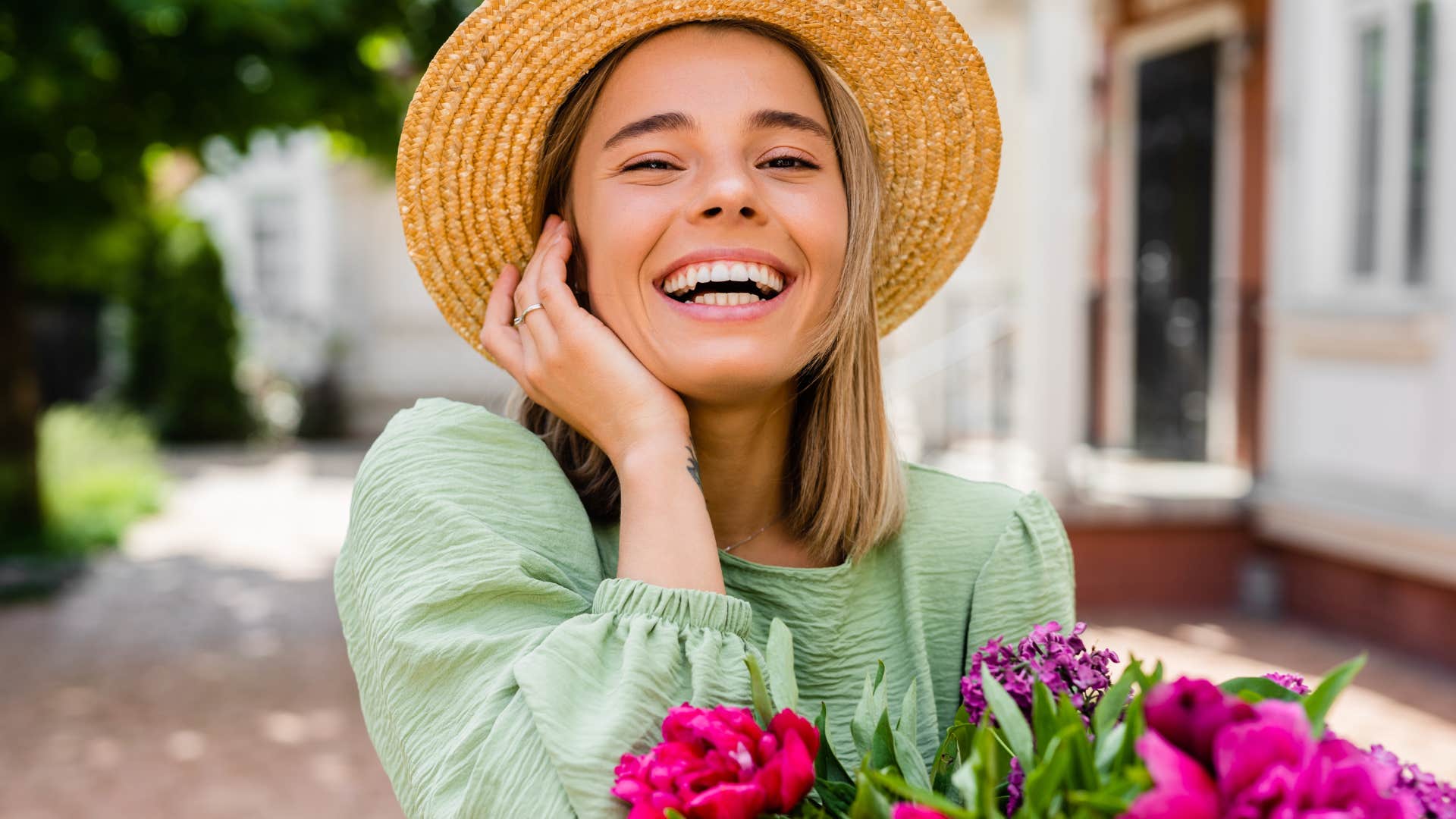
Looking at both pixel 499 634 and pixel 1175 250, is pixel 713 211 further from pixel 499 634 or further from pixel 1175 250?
pixel 1175 250

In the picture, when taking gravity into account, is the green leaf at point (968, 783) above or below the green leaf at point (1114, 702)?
below

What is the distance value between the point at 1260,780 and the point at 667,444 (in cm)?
79

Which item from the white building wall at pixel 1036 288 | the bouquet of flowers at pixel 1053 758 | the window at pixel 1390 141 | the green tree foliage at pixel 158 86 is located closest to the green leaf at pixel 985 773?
the bouquet of flowers at pixel 1053 758

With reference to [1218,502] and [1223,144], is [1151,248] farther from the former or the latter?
[1218,502]

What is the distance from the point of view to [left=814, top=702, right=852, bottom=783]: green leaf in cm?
98

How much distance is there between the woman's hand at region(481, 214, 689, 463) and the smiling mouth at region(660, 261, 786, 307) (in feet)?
0.33

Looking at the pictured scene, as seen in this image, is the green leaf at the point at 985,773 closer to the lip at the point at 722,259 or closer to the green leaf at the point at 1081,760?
the green leaf at the point at 1081,760

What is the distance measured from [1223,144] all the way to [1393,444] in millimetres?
2647

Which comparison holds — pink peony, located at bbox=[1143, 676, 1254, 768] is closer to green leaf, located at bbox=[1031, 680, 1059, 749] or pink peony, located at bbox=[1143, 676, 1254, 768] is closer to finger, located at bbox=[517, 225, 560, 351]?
green leaf, located at bbox=[1031, 680, 1059, 749]

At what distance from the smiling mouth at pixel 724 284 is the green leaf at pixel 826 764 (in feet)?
1.82

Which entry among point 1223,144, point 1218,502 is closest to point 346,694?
point 1218,502

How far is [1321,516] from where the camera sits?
20.5 ft

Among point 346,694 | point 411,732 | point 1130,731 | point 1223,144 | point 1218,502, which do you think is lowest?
point 346,694

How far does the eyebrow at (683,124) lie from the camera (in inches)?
55.2
